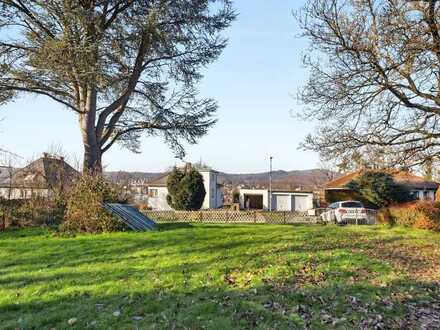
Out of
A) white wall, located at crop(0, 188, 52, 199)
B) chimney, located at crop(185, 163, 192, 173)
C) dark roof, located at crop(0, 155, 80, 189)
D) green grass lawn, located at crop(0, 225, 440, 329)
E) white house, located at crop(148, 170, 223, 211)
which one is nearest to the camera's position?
green grass lawn, located at crop(0, 225, 440, 329)

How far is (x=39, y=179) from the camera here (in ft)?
57.3

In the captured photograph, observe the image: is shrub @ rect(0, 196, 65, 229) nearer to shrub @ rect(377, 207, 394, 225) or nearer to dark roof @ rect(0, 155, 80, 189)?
dark roof @ rect(0, 155, 80, 189)

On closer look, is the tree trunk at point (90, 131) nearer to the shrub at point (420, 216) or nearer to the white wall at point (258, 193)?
the shrub at point (420, 216)

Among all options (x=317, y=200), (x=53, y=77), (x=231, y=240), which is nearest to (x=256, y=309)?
(x=231, y=240)

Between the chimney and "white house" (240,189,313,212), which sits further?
"white house" (240,189,313,212)

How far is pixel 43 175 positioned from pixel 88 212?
5.22m

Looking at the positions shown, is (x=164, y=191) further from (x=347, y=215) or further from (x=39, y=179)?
(x=39, y=179)

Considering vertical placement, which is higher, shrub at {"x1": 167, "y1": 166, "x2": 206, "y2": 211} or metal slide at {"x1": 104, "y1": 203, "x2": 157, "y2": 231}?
shrub at {"x1": 167, "y1": 166, "x2": 206, "y2": 211}

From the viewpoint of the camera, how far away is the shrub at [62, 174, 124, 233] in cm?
1319

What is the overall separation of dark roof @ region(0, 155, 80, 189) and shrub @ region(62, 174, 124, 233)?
2173mm

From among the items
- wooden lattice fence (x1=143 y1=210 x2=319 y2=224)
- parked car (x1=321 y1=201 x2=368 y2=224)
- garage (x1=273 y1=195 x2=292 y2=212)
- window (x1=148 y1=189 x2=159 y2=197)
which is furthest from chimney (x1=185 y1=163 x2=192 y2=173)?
garage (x1=273 y1=195 x2=292 y2=212)

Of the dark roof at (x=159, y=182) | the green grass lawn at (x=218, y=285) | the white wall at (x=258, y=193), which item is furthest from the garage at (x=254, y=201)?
the green grass lawn at (x=218, y=285)

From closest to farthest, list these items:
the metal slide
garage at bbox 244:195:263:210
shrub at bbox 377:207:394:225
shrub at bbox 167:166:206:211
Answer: the metal slide
shrub at bbox 377:207:394:225
shrub at bbox 167:166:206:211
garage at bbox 244:195:263:210

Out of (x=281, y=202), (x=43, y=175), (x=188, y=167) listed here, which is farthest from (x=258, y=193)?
(x=43, y=175)
